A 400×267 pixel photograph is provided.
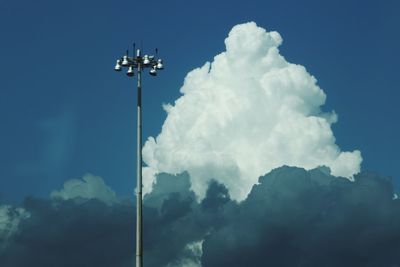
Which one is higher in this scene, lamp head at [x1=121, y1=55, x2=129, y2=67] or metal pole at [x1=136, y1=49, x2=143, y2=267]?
lamp head at [x1=121, y1=55, x2=129, y2=67]

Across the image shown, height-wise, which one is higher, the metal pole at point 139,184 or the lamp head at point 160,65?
the lamp head at point 160,65

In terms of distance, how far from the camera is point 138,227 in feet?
164

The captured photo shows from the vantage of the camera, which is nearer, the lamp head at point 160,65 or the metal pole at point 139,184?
the metal pole at point 139,184

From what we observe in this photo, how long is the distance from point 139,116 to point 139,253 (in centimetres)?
888

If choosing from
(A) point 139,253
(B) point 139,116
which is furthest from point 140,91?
(A) point 139,253

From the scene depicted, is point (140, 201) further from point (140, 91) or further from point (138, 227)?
point (140, 91)

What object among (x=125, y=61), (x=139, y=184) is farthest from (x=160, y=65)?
(x=139, y=184)

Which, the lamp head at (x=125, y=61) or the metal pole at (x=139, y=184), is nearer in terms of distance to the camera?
the metal pole at (x=139, y=184)

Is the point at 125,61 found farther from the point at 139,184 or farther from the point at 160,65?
the point at 139,184

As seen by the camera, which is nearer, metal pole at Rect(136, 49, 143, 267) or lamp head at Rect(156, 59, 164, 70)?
metal pole at Rect(136, 49, 143, 267)

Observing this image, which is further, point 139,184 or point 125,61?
point 125,61

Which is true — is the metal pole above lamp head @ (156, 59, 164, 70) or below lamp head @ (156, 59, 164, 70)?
below

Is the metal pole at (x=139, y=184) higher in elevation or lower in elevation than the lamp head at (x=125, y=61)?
lower

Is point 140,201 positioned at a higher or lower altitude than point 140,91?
lower
